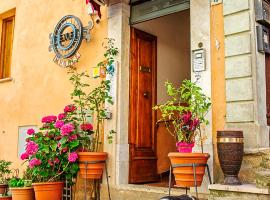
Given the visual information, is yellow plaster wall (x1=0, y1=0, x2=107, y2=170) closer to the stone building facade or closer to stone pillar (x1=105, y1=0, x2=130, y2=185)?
the stone building facade

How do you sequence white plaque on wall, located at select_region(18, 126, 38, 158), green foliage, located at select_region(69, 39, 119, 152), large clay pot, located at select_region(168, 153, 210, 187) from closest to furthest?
large clay pot, located at select_region(168, 153, 210, 187)
green foliage, located at select_region(69, 39, 119, 152)
white plaque on wall, located at select_region(18, 126, 38, 158)

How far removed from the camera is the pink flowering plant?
202 inches

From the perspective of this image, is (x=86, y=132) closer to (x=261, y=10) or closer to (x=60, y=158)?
(x=60, y=158)

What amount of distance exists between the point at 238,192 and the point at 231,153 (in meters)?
0.41

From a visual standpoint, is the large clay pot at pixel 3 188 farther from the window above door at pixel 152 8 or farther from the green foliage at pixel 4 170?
the window above door at pixel 152 8

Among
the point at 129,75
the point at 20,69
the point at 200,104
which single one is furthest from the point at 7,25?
the point at 200,104

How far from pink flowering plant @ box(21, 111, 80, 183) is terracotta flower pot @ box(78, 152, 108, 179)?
3.6 inches

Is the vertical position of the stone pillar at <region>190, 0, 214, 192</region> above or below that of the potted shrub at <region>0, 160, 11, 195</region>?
above

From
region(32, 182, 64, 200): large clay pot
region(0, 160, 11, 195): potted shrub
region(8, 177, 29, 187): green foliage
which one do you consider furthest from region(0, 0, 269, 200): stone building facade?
region(8, 177, 29, 187): green foliage

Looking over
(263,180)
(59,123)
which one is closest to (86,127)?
(59,123)

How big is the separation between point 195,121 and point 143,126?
172cm

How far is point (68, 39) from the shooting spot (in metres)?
6.31

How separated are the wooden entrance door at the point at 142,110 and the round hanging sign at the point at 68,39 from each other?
0.91 m

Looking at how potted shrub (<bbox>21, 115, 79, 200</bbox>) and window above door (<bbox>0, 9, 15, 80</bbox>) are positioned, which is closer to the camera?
potted shrub (<bbox>21, 115, 79, 200</bbox>)
